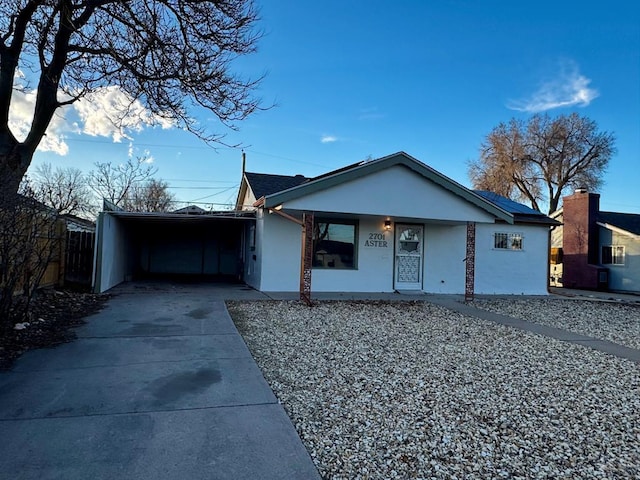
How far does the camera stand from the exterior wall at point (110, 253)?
35.4ft

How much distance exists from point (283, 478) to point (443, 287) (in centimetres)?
1212

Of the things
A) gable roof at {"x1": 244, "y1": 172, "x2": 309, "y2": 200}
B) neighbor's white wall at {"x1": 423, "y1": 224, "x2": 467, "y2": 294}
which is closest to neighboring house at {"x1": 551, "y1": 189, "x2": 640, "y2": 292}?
neighbor's white wall at {"x1": 423, "y1": 224, "x2": 467, "y2": 294}

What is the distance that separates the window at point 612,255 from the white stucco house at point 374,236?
309 inches

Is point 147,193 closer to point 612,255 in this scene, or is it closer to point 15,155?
point 15,155

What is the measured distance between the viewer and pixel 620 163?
100 feet

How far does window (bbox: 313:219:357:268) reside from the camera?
12570mm

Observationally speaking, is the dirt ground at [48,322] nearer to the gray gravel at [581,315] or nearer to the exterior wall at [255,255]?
the exterior wall at [255,255]

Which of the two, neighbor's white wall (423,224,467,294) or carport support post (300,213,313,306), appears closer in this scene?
carport support post (300,213,313,306)

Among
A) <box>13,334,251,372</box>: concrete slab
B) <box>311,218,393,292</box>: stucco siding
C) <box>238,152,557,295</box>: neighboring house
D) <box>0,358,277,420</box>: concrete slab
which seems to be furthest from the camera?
<box>311,218,393,292</box>: stucco siding

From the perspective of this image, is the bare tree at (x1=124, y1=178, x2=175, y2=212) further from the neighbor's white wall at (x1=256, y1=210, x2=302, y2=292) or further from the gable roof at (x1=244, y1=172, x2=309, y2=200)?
the neighbor's white wall at (x1=256, y1=210, x2=302, y2=292)

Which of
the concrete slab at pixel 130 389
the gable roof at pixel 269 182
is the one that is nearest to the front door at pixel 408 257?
the gable roof at pixel 269 182

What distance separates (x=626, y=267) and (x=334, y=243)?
634 inches

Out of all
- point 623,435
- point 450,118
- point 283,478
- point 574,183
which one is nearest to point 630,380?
point 623,435

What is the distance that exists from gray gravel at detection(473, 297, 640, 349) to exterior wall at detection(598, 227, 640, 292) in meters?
7.82
